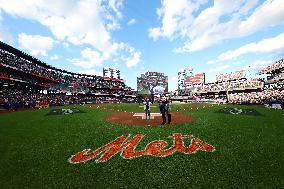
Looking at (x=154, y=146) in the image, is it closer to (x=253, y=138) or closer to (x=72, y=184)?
(x=72, y=184)

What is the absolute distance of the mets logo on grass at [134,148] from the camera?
799 centimetres

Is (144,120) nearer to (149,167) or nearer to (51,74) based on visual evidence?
(149,167)

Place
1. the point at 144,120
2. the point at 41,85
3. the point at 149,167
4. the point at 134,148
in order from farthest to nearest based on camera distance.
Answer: the point at 41,85 → the point at 144,120 → the point at 134,148 → the point at 149,167

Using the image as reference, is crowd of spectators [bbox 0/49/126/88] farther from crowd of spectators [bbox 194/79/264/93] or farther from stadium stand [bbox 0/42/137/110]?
crowd of spectators [bbox 194/79/264/93]

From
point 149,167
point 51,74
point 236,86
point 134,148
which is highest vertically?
point 51,74

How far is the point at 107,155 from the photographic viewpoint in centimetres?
820

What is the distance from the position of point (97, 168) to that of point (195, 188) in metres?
3.29

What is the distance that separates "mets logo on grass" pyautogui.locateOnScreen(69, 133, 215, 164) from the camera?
7992 millimetres

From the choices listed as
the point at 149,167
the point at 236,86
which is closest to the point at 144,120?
the point at 149,167

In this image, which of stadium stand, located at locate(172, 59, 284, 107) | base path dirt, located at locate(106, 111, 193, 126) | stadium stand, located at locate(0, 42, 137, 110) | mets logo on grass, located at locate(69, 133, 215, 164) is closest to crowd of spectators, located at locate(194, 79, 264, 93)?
stadium stand, located at locate(172, 59, 284, 107)

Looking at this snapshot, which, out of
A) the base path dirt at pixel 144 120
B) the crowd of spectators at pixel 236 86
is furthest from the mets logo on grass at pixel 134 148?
the crowd of spectators at pixel 236 86

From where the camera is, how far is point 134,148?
8906mm

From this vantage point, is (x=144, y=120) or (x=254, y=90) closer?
(x=144, y=120)

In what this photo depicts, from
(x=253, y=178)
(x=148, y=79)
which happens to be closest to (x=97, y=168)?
(x=253, y=178)
